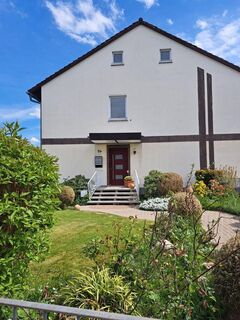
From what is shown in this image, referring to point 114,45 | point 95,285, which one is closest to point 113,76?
point 114,45

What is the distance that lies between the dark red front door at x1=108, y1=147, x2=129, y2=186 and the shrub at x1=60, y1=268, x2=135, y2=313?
15598 millimetres

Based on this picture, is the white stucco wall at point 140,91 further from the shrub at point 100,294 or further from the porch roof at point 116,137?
the shrub at point 100,294

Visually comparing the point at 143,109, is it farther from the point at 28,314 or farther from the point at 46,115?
the point at 28,314

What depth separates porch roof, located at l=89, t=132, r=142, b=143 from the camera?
59.7ft

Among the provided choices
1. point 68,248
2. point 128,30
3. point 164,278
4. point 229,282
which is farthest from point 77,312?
point 128,30

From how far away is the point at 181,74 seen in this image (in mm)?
18938

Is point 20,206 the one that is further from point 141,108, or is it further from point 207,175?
point 141,108

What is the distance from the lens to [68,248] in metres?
6.79

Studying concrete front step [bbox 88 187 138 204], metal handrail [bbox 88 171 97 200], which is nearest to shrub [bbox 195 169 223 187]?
concrete front step [bbox 88 187 138 204]

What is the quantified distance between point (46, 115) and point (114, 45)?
5666 millimetres

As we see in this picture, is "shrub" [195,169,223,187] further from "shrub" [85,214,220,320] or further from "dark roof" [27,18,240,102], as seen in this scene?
"shrub" [85,214,220,320]

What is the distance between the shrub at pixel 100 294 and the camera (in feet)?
11.9

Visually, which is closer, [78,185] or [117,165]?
[78,185]

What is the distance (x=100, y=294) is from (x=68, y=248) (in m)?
3.18
